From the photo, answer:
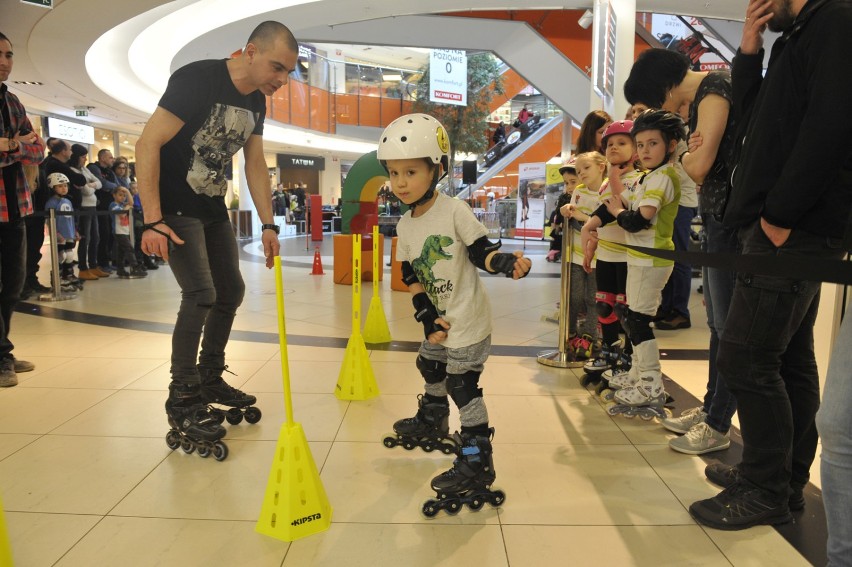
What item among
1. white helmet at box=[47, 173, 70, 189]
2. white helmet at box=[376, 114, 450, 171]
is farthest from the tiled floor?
white helmet at box=[47, 173, 70, 189]

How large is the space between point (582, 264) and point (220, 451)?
8.50 ft

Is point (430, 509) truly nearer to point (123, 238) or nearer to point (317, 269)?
point (317, 269)

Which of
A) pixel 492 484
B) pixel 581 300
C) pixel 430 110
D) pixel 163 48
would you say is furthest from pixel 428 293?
pixel 430 110

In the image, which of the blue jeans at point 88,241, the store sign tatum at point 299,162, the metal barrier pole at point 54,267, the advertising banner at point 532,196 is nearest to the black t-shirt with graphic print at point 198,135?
the metal barrier pole at point 54,267

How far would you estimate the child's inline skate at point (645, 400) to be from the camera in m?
2.82

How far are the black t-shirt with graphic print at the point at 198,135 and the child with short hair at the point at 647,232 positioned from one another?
1846 mm

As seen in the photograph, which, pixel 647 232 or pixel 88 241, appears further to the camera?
pixel 88 241

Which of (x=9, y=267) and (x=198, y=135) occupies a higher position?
(x=198, y=135)

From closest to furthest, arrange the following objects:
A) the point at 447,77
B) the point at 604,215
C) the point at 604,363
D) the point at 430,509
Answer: the point at 430,509 → the point at 604,215 → the point at 604,363 → the point at 447,77

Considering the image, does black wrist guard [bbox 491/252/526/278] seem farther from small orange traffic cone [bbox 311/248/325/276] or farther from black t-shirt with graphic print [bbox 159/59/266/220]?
small orange traffic cone [bbox 311/248/325/276]

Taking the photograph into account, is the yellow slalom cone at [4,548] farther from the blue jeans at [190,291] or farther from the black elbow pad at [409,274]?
the black elbow pad at [409,274]

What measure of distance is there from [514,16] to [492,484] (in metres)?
9.19

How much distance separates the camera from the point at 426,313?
2.10 m

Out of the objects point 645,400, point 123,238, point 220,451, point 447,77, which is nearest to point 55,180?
point 123,238
